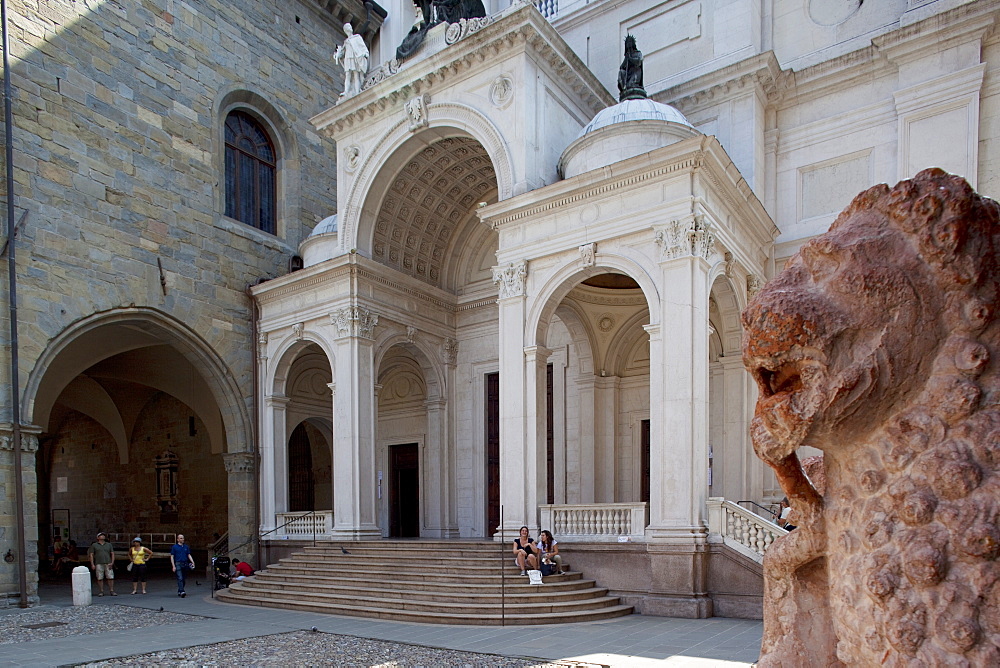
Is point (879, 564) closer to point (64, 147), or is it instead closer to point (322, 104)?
point (64, 147)

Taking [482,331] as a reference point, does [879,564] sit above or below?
below

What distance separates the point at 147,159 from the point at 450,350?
836cm

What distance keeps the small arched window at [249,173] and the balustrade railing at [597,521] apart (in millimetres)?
12138

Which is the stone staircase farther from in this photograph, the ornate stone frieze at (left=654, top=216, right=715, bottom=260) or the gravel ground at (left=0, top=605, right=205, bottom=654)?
the ornate stone frieze at (left=654, top=216, right=715, bottom=260)

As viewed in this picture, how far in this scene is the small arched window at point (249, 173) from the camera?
1959 cm

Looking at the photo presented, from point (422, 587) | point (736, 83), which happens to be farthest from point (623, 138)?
point (422, 587)

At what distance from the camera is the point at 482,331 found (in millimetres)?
18562

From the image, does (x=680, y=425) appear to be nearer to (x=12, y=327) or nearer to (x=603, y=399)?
(x=603, y=399)

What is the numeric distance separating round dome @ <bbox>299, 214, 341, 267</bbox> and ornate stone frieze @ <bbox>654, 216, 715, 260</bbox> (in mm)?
8464

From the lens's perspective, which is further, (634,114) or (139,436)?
(139,436)

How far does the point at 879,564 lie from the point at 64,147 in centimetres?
1730

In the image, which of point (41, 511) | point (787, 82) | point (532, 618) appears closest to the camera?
point (532, 618)

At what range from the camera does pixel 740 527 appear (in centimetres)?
1111

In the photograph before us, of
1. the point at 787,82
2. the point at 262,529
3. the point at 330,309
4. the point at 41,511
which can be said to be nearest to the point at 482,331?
the point at 330,309
